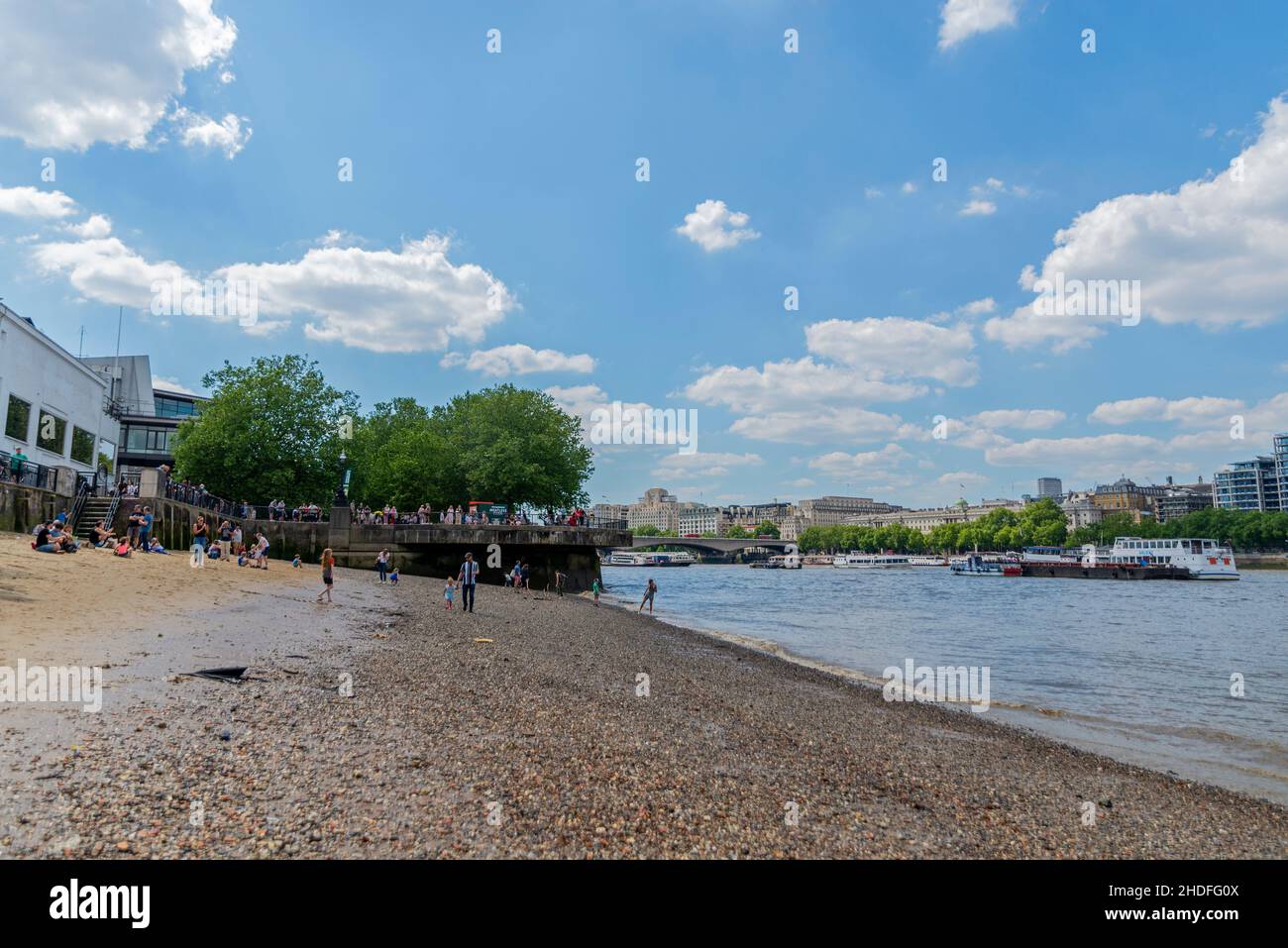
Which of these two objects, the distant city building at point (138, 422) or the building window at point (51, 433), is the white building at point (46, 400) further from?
the distant city building at point (138, 422)

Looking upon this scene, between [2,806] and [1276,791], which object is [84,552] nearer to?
[2,806]

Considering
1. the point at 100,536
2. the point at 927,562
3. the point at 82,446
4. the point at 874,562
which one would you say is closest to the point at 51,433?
the point at 82,446

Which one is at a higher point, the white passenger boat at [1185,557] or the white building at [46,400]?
the white building at [46,400]

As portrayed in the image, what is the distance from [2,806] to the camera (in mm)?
5660

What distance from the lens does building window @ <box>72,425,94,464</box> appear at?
4162cm

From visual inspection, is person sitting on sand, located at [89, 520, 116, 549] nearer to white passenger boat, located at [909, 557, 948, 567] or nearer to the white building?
the white building

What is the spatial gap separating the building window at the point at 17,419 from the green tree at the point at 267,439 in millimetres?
15564

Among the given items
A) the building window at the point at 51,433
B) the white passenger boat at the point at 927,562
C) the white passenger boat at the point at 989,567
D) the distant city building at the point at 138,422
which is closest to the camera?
the building window at the point at 51,433

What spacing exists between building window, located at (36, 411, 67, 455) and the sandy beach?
26537 mm

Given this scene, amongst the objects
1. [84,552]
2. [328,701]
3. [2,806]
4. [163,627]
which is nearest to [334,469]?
[84,552]

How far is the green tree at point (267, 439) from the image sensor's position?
51812 mm

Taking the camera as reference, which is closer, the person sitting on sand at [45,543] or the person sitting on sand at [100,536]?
the person sitting on sand at [45,543]

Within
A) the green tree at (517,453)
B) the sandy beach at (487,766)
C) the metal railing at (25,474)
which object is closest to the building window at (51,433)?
the metal railing at (25,474)

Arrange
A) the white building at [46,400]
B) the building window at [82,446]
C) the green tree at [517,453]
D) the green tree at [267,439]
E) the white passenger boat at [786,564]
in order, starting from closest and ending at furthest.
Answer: the white building at [46,400], the building window at [82,446], the green tree at [267,439], the green tree at [517,453], the white passenger boat at [786,564]
